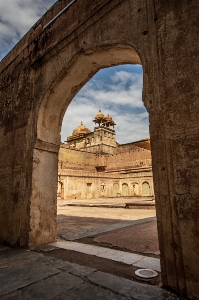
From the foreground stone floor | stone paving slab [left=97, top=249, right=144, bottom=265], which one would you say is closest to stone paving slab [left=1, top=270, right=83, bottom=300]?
the foreground stone floor

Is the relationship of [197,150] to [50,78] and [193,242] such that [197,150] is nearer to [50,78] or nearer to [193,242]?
[193,242]

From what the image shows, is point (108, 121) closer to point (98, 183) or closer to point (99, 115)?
point (99, 115)

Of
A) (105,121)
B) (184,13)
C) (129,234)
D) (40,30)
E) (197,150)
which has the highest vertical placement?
(105,121)

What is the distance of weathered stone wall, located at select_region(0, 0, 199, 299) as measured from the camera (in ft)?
6.56

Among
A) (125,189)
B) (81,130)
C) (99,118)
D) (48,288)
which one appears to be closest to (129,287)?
(48,288)

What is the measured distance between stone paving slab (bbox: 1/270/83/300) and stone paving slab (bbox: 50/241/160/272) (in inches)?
35.1

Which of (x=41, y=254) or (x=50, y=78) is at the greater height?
(x=50, y=78)

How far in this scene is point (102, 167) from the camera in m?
38.9

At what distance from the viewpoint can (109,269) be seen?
2547mm

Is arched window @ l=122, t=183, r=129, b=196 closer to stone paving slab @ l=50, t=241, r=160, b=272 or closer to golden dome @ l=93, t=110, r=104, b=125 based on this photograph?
golden dome @ l=93, t=110, r=104, b=125

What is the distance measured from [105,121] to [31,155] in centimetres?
4527

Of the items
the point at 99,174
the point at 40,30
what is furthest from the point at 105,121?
the point at 40,30

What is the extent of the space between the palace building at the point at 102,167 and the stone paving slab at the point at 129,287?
303 inches

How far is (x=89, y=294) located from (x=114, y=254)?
132 cm
